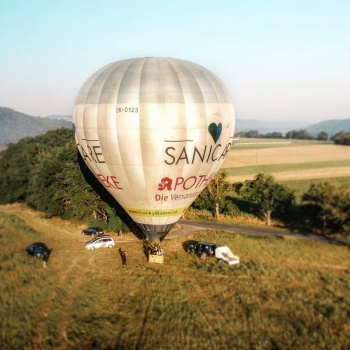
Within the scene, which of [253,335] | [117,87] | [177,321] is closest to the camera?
[253,335]

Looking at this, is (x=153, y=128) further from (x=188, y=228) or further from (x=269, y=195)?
(x=269, y=195)

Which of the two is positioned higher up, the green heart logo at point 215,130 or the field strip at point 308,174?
the green heart logo at point 215,130

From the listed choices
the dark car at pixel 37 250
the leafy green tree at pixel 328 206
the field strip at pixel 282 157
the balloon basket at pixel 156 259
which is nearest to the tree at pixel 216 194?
the leafy green tree at pixel 328 206

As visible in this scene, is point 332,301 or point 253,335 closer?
point 253,335

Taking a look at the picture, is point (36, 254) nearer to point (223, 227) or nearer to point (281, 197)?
point (223, 227)

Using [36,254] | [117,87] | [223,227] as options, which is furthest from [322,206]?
[36,254]

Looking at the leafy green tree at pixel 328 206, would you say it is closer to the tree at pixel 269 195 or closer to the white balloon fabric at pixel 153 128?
the tree at pixel 269 195

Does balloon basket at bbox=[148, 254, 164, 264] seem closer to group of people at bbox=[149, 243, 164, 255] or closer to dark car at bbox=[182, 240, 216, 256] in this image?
group of people at bbox=[149, 243, 164, 255]
